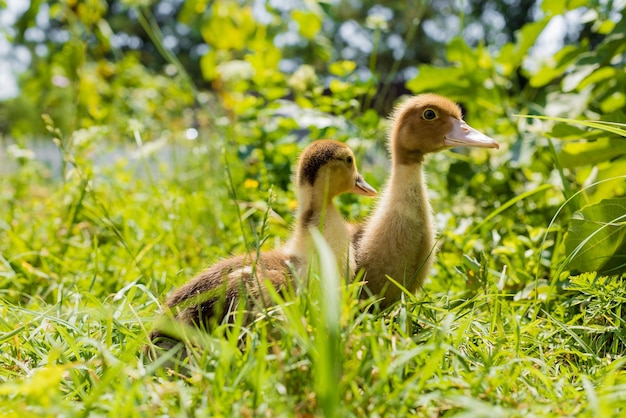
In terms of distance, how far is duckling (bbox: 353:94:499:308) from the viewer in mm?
2510

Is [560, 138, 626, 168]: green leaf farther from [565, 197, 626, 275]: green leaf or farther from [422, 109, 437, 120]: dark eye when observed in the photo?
[422, 109, 437, 120]: dark eye

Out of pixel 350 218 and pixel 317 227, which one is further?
pixel 350 218

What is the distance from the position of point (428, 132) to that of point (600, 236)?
0.76 m

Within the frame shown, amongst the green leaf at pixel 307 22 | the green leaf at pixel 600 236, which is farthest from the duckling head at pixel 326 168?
the green leaf at pixel 307 22

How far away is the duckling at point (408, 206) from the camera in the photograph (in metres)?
2.51

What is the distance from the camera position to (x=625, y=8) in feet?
10.6

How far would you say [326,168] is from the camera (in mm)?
2436

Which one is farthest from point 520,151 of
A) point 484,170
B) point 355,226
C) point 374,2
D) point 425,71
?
point 374,2

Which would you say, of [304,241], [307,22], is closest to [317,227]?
[304,241]

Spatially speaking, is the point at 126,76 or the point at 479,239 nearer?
the point at 479,239

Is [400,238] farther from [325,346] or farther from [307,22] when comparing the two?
[307,22]

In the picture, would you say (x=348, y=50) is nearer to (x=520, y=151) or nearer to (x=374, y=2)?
(x=374, y=2)

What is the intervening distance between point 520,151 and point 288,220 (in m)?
1.29

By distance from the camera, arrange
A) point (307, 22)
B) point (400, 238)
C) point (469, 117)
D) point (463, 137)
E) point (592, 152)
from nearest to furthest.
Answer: point (400, 238) → point (463, 137) → point (592, 152) → point (307, 22) → point (469, 117)
